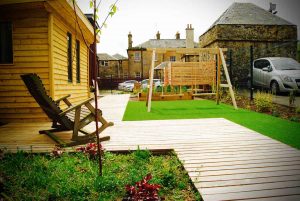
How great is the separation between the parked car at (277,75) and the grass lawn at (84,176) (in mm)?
8838

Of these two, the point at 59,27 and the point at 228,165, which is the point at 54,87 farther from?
the point at 228,165

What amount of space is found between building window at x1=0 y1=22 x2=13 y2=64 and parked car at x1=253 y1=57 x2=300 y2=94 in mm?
9927

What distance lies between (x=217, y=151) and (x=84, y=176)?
75.4 inches

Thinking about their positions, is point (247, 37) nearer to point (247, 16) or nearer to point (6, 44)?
point (247, 16)

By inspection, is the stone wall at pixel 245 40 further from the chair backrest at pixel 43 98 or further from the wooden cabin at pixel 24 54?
the chair backrest at pixel 43 98

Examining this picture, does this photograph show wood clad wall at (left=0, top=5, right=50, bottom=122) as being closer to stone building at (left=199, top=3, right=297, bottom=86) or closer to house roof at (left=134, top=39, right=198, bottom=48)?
stone building at (left=199, top=3, right=297, bottom=86)

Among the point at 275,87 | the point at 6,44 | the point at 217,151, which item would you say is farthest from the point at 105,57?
the point at 217,151

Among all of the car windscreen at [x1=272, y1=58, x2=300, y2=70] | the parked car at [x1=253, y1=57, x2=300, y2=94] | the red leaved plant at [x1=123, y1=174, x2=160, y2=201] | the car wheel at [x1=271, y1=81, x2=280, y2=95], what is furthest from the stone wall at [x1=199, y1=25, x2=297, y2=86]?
the red leaved plant at [x1=123, y1=174, x2=160, y2=201]

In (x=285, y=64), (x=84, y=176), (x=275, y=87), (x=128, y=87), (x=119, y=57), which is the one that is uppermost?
(x=119, y=57)

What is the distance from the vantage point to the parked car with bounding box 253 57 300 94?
10789mm

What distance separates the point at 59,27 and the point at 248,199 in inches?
288

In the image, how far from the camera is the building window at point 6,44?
264 inches

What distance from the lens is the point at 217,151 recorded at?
11.4 ft

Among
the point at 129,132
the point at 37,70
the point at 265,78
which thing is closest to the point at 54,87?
the point at 37,70
